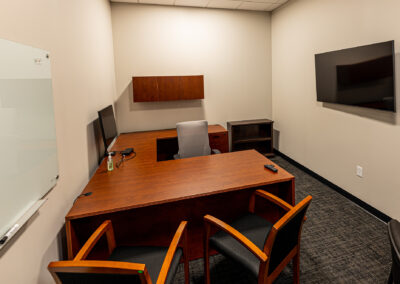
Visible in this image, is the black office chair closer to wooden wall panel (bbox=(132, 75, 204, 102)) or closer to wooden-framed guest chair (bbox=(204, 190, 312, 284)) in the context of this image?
wooden-framed guest chair (bbox=(204, 190, 312, 284))

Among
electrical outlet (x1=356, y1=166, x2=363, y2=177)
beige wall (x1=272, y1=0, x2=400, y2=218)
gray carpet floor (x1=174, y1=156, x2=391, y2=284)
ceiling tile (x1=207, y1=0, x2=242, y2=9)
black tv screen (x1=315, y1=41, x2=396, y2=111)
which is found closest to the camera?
gray carpet floor (x1=174, y1=156, x2=391, y2=284)

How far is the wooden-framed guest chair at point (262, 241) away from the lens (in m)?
1.18

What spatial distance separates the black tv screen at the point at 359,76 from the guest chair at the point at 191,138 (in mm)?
1650

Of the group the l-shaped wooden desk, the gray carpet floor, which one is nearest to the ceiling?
the l-shaped wooden desk

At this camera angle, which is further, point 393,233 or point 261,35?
point 261,35

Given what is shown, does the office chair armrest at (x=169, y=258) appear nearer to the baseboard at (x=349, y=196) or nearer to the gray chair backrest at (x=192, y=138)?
the gray chair backrest at (x=192, y=138)

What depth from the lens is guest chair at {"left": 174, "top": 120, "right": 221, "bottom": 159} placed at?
2.82 meters

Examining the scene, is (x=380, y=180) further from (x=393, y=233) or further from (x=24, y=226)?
(x=24, y=226)

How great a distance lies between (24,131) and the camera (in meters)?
1.06

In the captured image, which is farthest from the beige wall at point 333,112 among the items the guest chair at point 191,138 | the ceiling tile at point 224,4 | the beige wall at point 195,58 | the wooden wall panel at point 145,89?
the wooden wall panel at point 145,89

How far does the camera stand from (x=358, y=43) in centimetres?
253

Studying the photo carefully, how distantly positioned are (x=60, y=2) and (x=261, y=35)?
355cm

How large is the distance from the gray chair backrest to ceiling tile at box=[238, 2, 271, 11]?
238cm

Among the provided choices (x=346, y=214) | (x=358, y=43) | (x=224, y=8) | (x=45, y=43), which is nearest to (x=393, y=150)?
(x=346, y=214)
